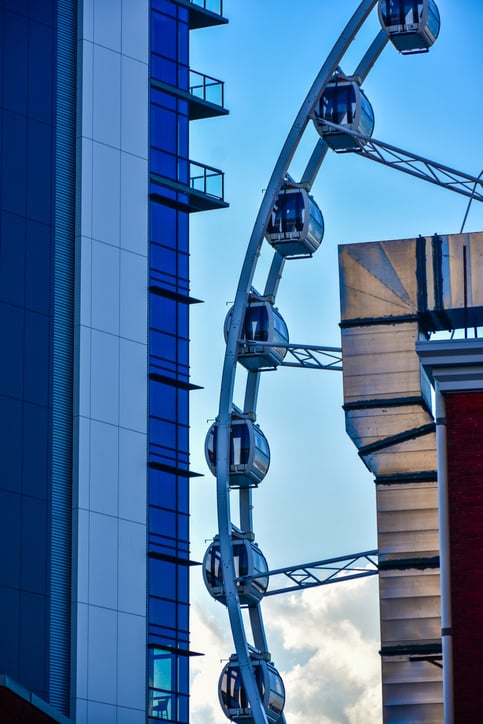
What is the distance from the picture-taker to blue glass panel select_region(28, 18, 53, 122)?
57062 mm

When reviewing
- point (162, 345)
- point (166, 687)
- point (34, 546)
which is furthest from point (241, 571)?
point (162, 345)

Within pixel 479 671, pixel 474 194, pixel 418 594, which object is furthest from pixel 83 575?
pixel 479 671

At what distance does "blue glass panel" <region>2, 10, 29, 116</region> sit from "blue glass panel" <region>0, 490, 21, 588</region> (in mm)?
9552

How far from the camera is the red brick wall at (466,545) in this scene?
28969 millimetres

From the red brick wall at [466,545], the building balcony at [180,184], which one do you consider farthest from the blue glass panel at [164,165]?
the red brick wall at [466,545]

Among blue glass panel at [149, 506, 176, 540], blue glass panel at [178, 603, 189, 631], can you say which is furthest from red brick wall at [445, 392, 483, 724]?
blue glass panel at [178, 603, 189, 631]

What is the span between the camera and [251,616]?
4778cm

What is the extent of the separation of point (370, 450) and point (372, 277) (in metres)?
3.29

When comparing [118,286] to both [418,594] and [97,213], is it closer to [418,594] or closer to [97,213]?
[97,213]

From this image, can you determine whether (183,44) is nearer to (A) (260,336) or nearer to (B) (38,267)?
(B) (38,267)

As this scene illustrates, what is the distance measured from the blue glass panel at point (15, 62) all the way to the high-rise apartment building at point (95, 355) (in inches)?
2.5

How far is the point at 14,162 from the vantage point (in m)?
55.8

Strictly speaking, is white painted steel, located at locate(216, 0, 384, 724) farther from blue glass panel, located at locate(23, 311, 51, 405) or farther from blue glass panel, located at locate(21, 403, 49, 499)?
blue glass panel, located at locate(23, 311, 51, 405)

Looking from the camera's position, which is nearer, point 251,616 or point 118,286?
point 251,616
